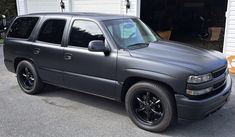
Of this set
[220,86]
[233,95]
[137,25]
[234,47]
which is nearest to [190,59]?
[220,86]

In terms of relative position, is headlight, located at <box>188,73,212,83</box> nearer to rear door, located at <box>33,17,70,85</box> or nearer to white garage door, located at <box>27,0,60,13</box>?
rear door, located at <box>33,17,70,85</box>

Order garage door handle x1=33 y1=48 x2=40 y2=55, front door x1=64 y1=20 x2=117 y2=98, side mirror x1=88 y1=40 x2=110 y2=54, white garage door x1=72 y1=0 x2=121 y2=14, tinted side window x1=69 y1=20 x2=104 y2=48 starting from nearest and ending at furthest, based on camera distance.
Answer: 1. side mirror x1=88 y1=40 x2=110 y2=54
2. front door x1=64 y1=20 x2=117 y2=98
3. tinted side window x1=69 y1=20 x2=104 y2=48
4. garage door handle x1=33 y1=48 x2=40 y2=55
5. white garage door x1=72 y1=0 x2=121 y2=14

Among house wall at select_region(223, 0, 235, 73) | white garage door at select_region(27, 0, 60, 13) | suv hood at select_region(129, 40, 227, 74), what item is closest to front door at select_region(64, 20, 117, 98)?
suv hood at select_region(129, 40, 227, 74)

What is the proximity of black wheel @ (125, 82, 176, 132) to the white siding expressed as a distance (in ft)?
15.9

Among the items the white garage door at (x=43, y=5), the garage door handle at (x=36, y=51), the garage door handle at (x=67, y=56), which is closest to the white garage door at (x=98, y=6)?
the white garage door at (x=43, y=5)

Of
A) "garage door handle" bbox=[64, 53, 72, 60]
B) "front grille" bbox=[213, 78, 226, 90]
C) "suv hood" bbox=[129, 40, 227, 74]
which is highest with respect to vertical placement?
"suv hood" bbox=[129, 40, 227, 74]

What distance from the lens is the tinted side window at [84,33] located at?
4.54m

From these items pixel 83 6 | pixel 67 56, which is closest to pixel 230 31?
pixel 67 56

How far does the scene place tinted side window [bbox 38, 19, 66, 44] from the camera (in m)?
5.01

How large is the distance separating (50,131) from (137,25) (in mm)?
2442

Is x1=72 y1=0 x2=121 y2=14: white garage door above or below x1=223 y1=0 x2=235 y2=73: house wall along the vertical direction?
above

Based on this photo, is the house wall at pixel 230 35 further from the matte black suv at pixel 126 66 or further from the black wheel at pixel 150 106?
the black wheel at pixel 150 106

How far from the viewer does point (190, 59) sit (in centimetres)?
389

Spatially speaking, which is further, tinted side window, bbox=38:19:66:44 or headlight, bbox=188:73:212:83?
tinted side window, bbox=38:19:66:44
